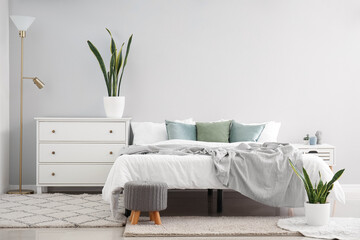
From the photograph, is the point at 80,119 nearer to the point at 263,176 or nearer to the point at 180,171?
the point at 180,171

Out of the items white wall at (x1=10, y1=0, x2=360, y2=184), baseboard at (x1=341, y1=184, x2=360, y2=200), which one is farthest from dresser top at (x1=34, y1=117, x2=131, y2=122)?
baseboard at (x1=341, y1=184, x2=360, y2=200)

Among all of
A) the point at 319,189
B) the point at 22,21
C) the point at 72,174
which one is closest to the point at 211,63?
the point at 72,174

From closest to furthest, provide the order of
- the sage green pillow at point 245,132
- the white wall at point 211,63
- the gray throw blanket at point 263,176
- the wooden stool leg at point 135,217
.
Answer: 1. the wooden stool leg at point 135,217
2. the gray throw blanket at point 263,176
3. the sage green pillow at point 245,132
4. the white wall at point 211,63

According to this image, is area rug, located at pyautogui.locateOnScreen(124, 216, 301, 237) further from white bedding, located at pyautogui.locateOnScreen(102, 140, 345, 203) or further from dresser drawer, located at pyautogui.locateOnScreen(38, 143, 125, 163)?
dresser drawer, located at pyautogui.locateOnScreen(38, 143, 125, 163)

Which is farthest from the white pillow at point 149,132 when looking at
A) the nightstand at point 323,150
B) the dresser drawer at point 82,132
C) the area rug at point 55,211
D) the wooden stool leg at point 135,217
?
the wooden stool leg at point 135,217

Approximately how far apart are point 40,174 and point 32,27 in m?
1.80

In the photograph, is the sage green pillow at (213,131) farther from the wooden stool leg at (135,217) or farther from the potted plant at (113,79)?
the wooden stool leg at (135,217)

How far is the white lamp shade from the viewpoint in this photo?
21.1 ft

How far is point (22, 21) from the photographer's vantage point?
6.46m

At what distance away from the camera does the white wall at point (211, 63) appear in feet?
22.4

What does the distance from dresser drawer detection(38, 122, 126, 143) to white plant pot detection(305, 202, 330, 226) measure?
8.48 ft

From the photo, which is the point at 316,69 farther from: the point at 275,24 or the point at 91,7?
the point at 91,7

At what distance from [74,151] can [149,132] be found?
89 cm

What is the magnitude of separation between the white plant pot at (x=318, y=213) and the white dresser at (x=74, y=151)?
2573 millimetres
